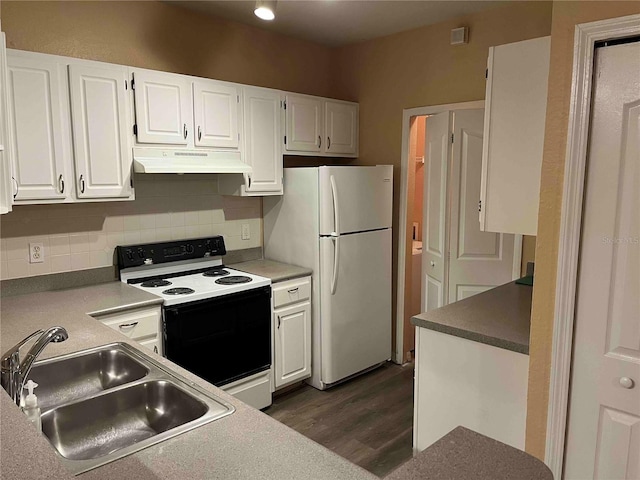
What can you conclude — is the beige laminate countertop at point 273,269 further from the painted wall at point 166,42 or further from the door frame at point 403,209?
the painted wall at point 166,42

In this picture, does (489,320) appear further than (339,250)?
No

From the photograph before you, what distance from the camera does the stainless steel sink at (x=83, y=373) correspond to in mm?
1715

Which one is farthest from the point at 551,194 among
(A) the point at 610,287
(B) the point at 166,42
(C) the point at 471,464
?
(B) the point at 166,42

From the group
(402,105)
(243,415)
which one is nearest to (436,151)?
(402,105)

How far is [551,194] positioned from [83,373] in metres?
1.79

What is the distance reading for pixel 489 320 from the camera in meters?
2.13

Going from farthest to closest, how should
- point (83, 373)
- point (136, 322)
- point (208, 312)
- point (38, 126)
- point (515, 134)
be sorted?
1. point (208, 312)
2. point (136, 322)
3. point (38, 126)
4. point (515, 134)
5. point (83, 373)

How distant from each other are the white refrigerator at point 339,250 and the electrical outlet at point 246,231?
0.46 ft

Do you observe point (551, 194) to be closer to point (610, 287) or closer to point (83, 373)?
point (610, 287)

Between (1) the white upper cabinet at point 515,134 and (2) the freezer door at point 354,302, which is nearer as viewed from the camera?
(1) the white upper cabinet at point 515,134

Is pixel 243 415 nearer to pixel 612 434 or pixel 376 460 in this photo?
pixel 612 434

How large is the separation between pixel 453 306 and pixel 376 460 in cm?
104

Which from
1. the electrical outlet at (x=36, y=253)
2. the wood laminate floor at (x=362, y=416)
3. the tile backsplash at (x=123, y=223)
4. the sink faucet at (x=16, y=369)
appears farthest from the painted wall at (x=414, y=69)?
the sink faucet at (x=16, y=369)

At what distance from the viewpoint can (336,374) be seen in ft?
11.8
